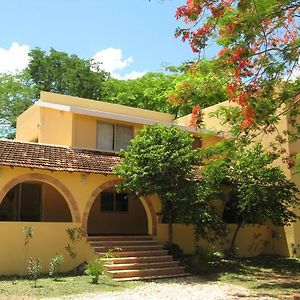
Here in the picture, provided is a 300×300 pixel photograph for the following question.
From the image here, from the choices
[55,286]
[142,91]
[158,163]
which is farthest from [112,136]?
[142,91]

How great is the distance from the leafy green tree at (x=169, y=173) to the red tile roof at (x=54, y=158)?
1164 mm

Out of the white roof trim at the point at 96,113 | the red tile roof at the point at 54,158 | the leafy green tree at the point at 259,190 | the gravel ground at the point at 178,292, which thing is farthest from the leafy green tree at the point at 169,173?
the white roof trim at the point at 96,113

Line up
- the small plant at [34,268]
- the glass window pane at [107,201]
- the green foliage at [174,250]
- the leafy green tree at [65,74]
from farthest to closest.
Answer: the leafy green tree at [65,74] < the glass window pane at [107,201] < the green foliage at [174,250] < the small plant at [34,268]

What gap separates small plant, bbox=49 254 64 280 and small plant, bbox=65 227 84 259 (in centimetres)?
47

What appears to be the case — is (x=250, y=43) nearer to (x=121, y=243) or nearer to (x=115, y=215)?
(x=121, y=243)

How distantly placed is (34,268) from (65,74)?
28.9 m

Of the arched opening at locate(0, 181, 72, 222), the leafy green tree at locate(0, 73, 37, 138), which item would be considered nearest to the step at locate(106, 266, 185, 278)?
the arched opening at locate(0, 181, 72, 222)

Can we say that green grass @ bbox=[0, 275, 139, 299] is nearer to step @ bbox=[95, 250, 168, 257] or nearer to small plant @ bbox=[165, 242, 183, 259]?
step @ bbox=[95, 250, 168, 257]

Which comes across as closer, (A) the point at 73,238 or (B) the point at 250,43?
(B) the point at 250,43

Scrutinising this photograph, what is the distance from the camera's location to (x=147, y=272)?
15266 mm

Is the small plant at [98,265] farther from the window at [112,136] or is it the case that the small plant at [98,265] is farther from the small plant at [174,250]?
the window at [112,136]

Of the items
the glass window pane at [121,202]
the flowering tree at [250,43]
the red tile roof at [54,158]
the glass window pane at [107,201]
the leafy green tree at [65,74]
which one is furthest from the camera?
the leafy green tree at [65,74]

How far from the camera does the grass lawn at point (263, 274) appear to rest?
1354cm

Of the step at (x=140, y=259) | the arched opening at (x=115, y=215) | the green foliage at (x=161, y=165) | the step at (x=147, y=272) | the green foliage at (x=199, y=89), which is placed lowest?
the step at (x=147, y=272)
